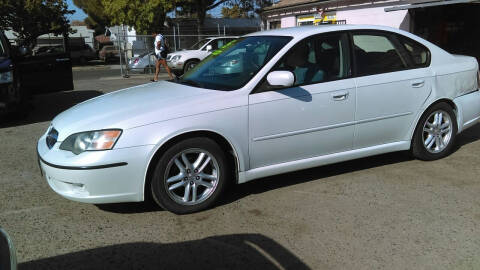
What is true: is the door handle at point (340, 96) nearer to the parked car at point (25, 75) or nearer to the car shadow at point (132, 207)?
the car shadow at point (132, 207)

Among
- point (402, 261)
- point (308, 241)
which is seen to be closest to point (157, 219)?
point (308, 241)

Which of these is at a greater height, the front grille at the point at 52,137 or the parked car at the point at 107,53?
the parked car at the point at 107,53

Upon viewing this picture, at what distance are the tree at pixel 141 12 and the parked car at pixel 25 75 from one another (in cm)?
1654

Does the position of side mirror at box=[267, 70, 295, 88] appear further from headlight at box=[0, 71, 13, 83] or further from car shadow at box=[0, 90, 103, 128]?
car shadow at box=[0, 90, 103, 128]

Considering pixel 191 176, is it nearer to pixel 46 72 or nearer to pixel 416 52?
pixel 416 52

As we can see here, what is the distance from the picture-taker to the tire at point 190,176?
3.48 m

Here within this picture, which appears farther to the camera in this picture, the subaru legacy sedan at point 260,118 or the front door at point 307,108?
the front door at point 307,108

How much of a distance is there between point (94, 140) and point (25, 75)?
5.59 m

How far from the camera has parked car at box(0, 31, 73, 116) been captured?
23.0 ft

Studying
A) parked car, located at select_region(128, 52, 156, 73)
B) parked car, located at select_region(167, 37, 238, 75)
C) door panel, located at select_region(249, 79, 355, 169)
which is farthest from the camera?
parked car, located at select_region(128, 52, 156, 73)

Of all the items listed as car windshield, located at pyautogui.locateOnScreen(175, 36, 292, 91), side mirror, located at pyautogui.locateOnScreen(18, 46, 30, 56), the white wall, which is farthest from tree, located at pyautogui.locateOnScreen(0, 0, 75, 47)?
car windshield, located at pyautogui.locateOnScreen(175, 36, 292, 91)

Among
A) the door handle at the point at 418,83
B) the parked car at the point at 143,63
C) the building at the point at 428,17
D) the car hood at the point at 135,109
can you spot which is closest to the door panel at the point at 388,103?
the door handle at the point at 418,83

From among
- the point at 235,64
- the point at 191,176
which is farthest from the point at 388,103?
the point at 191,176

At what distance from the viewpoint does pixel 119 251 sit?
3.08 m
